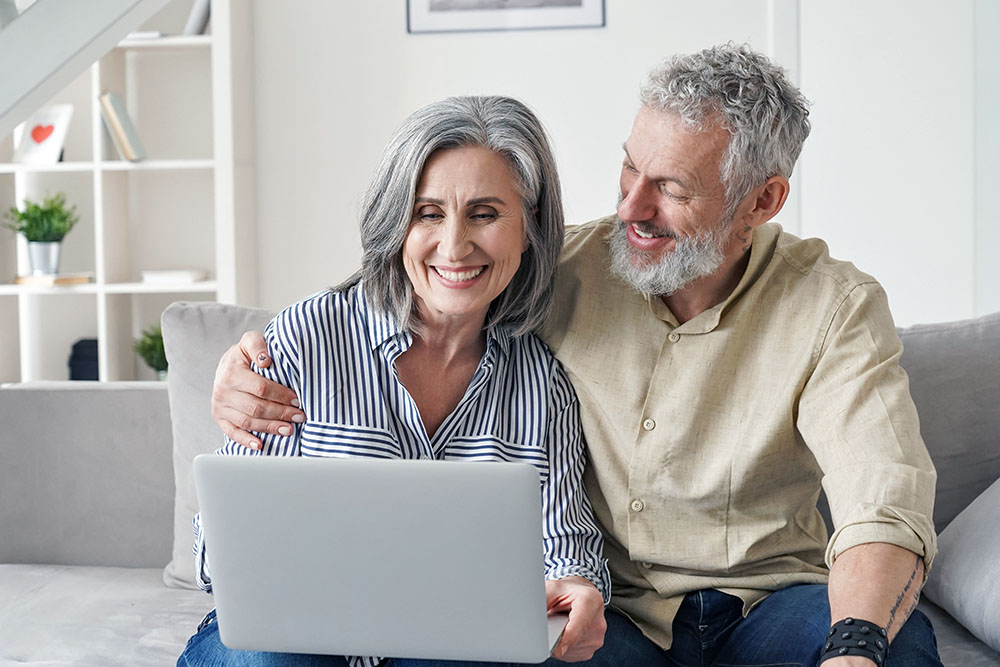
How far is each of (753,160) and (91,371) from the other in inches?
124

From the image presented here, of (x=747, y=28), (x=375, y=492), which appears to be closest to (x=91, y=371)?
(x=747, y=28)

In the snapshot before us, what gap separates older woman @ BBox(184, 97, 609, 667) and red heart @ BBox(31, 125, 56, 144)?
9.30ft

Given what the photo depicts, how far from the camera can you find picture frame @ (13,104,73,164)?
3834mm

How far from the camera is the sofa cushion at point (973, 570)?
1.54 m

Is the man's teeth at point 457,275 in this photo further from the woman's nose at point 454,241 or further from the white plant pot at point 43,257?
the white plant pot at point 43,257

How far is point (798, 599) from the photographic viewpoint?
4.58 ft

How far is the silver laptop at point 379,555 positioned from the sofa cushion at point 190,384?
28.3 inches

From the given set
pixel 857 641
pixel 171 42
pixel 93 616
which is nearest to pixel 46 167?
pixel 171 42

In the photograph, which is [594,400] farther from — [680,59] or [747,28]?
[747,28]

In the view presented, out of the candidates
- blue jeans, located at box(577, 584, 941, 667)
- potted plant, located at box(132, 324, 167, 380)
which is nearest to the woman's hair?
blue jeans, located at box(577, 584, 941, 667)

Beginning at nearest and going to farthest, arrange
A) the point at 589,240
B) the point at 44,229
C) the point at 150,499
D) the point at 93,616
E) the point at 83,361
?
the point at 589,240
the point at 93,616
the point at 150,499
the point at 44,229
the point at 83,361

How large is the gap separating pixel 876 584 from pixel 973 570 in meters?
0.53

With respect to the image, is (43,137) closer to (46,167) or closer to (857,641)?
(46,167)

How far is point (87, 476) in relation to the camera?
1.95 meters
